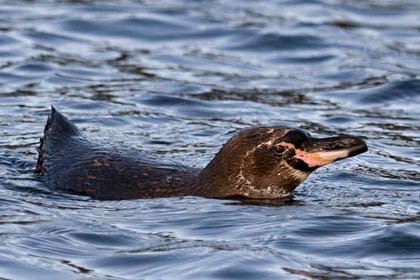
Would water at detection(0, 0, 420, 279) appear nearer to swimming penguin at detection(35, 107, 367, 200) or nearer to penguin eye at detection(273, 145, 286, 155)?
swimming penguin at detection(35, 107, 367, 200)

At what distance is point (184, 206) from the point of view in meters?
9.52

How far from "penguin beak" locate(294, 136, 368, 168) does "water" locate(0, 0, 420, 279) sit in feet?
1.30

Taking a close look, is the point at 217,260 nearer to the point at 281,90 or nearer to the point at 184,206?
the point at 184,206

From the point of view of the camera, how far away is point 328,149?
956cm

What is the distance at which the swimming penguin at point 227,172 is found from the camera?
977 centimetres

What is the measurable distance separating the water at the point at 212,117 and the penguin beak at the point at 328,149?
1.30 feet

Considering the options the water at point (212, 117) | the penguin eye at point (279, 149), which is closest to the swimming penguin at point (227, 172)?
the penguin eye at point (279, 149)

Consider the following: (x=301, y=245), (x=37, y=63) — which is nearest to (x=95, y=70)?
(x=37, y=63)

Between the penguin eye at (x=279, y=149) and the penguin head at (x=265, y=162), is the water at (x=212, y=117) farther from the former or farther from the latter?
the penguin eye at (x=279, y=149)

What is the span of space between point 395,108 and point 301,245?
21.1 feet

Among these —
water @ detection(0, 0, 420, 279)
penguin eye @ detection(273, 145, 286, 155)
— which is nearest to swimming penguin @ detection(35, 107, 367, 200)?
penguin eye @ detection(273, 145, 286, 155)

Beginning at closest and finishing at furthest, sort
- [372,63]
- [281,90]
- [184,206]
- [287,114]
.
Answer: [184,206]
[287,114]
[281,90]
[372,63]

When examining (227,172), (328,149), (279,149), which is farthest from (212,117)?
(328,149)

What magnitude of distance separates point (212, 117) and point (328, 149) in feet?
14.7
